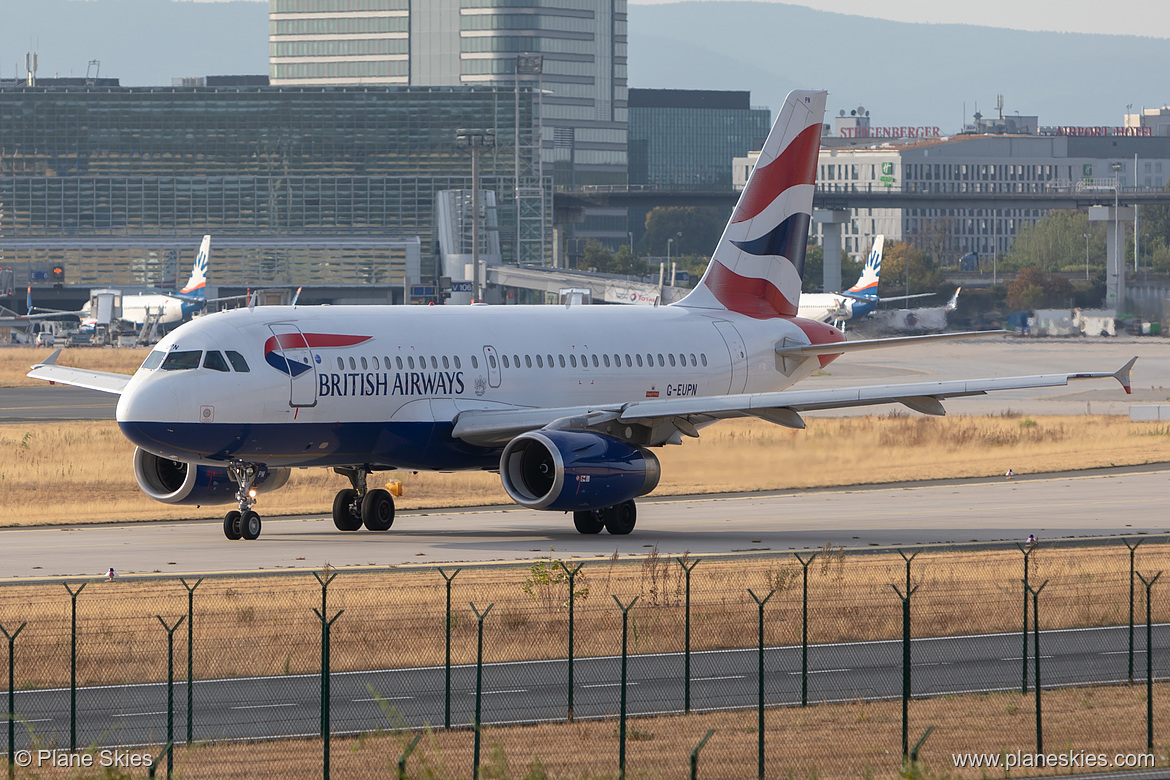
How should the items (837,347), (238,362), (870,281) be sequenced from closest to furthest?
(238,362) → (837,347) → (870,281)

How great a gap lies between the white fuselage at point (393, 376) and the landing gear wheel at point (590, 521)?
274cm

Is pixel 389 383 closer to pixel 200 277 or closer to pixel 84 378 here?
pixel 84 378

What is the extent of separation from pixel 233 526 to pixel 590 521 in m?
8.73

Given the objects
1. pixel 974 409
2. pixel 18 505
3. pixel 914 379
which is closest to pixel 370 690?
pixel 18 505

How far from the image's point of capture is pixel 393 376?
4016cm

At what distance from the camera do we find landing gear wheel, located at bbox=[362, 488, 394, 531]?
42375mm

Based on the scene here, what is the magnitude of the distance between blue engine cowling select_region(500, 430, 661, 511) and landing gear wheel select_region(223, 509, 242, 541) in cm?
648

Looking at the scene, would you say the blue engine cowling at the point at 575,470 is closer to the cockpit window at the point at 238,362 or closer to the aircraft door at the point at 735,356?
the cockpit window at the point at 238,362

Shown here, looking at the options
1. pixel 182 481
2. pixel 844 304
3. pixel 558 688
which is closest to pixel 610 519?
pixel 182 481

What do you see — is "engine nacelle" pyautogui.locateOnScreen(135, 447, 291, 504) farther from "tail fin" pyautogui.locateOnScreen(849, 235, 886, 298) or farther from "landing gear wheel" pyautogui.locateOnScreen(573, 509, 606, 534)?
"tail fin" pyautogui.locateOnScreen(849, 235, 886, 298)

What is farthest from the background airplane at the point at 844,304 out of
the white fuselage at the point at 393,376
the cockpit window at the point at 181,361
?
the cockpit window at the point at 181,361

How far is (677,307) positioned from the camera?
1930 inches

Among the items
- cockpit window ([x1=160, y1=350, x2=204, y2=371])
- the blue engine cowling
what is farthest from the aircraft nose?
the blue engine cowling

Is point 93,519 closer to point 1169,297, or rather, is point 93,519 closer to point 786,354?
point 786,354
